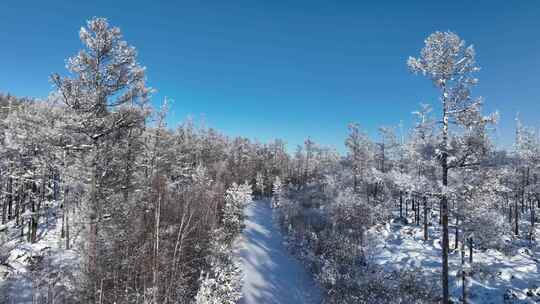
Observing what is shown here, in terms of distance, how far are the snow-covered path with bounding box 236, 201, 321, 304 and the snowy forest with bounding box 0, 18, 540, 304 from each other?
141 mm

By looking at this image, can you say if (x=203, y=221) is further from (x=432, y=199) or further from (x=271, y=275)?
(x=432, y=199)

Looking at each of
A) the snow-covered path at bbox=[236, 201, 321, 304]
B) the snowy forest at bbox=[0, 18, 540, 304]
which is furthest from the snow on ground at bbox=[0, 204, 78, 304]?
the snow-covered path at bbox=[236, 201, 321, 304]

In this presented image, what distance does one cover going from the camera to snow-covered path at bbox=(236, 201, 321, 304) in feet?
49.8

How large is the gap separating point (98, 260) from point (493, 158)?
14.1 metres

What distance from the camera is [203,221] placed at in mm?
13383

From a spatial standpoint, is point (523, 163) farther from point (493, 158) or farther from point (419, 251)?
point (493, 158)

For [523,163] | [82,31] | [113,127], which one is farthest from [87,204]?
[523,163]

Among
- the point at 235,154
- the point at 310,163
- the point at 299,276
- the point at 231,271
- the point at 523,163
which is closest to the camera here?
the point at 231,271

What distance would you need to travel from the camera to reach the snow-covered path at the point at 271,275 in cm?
1519

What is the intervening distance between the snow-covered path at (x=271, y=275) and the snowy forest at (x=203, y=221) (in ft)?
0.46

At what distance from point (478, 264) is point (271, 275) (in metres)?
15.7

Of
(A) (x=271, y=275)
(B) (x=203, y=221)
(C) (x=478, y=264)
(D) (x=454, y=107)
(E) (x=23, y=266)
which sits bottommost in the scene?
(A) (x=271, y=275)

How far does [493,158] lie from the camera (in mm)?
10438

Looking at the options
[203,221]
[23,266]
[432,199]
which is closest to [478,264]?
[432,199]
